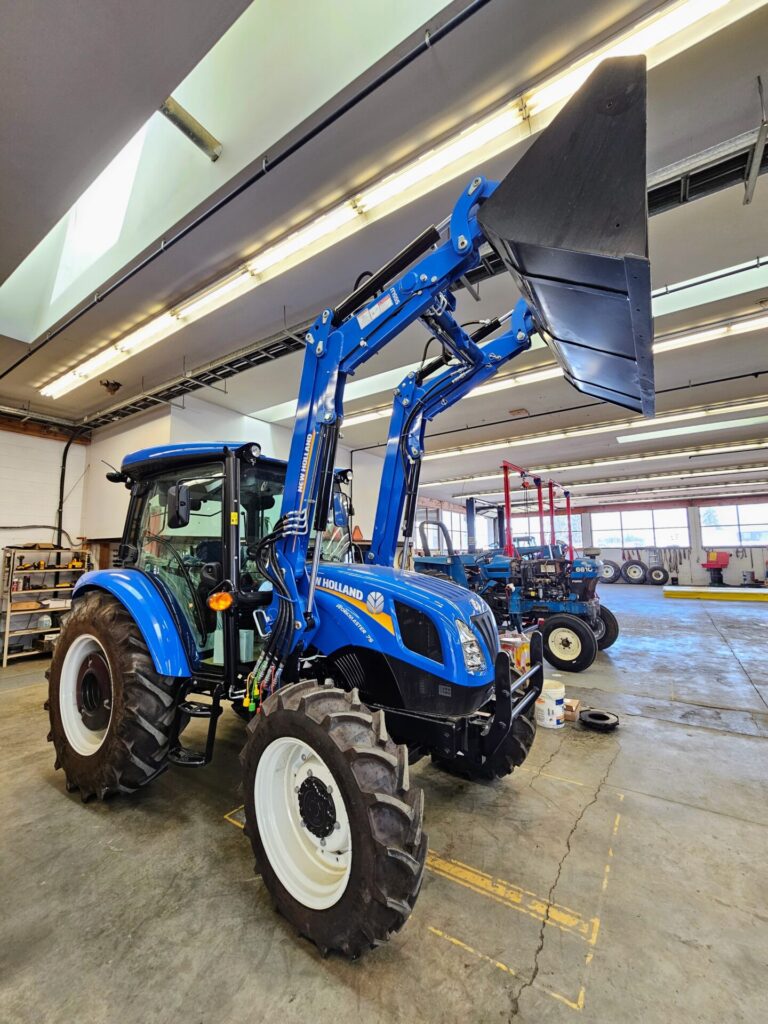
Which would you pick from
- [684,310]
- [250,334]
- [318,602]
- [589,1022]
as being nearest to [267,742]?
[318,602]

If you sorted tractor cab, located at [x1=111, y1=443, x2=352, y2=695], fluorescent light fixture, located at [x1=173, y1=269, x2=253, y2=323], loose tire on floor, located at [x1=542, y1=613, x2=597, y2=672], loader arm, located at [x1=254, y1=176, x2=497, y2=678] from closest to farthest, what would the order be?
loader arm, located at [x1=254, y1=176, x2=497, y2=678], tractor cab, located at [x1=111, y1=443, x2=352, y2=695], fluorescent light fixture, located at [x1=173, y1=269, x2=253, y2=323], loose tire on floor, located at [x1=542, y1=613, x2=597, y2=672]

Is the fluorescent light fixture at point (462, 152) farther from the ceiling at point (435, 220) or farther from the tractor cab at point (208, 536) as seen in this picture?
the tractor cab at point (208, 536)

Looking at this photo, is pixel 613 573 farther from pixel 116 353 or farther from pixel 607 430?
pixel 116 353

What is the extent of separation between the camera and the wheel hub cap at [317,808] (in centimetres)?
174

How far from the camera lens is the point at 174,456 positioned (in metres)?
2.69

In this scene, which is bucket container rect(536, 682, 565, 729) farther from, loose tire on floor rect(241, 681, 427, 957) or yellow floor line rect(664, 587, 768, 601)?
yellow floor line rect(664, 587, 768, 601)

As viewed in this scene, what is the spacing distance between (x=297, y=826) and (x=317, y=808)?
21 cm

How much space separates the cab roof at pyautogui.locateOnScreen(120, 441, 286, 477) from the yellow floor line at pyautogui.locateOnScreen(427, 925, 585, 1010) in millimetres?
2402

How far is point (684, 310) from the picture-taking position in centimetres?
494

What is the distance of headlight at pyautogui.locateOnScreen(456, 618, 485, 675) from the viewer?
199cm

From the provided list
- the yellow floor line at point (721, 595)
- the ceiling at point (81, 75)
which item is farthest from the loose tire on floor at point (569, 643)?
the yellow floor line at point (721, 595)

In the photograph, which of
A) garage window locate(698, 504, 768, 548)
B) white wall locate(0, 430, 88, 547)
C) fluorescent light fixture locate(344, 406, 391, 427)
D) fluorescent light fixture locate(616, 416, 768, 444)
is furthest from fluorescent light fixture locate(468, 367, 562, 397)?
garage window locate(698, 504, 768, 548)

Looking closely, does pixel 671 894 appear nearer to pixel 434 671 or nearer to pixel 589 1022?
pixel 589 1022

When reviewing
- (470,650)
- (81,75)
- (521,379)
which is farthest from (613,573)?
(81,75)
